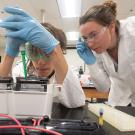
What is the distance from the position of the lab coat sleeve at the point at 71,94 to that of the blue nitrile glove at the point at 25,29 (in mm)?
199

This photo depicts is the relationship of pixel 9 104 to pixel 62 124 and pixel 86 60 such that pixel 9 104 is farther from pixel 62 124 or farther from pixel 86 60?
pixel 86 60

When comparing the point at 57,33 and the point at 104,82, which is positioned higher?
the point at 57,33

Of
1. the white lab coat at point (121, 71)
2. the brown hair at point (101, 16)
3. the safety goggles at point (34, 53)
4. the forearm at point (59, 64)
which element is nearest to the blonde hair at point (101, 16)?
the brown hair at point (101, 16)

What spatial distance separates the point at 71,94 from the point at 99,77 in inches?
24.4

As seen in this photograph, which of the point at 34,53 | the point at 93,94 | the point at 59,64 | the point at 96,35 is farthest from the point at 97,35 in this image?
the point at 93,94

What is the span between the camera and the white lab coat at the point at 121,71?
→ 52.9 inches

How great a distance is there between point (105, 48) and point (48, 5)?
3063 mm

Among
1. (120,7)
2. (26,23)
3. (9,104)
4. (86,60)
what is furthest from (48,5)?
(9,104)

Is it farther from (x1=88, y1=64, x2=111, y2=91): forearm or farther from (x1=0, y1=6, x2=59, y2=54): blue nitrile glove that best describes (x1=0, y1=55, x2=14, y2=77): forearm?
(x1=88, y1=64, x2=111, y2=91): forearm

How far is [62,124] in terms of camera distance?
0.42 meters

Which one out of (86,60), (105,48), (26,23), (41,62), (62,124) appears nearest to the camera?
(62,124)

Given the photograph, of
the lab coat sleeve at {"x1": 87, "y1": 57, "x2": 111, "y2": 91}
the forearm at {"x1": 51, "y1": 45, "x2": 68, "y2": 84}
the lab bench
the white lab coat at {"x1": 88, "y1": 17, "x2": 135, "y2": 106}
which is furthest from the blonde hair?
the lab bench

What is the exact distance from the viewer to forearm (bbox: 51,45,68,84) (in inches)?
29.5

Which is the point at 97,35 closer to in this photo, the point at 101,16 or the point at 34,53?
the point at 101,16
